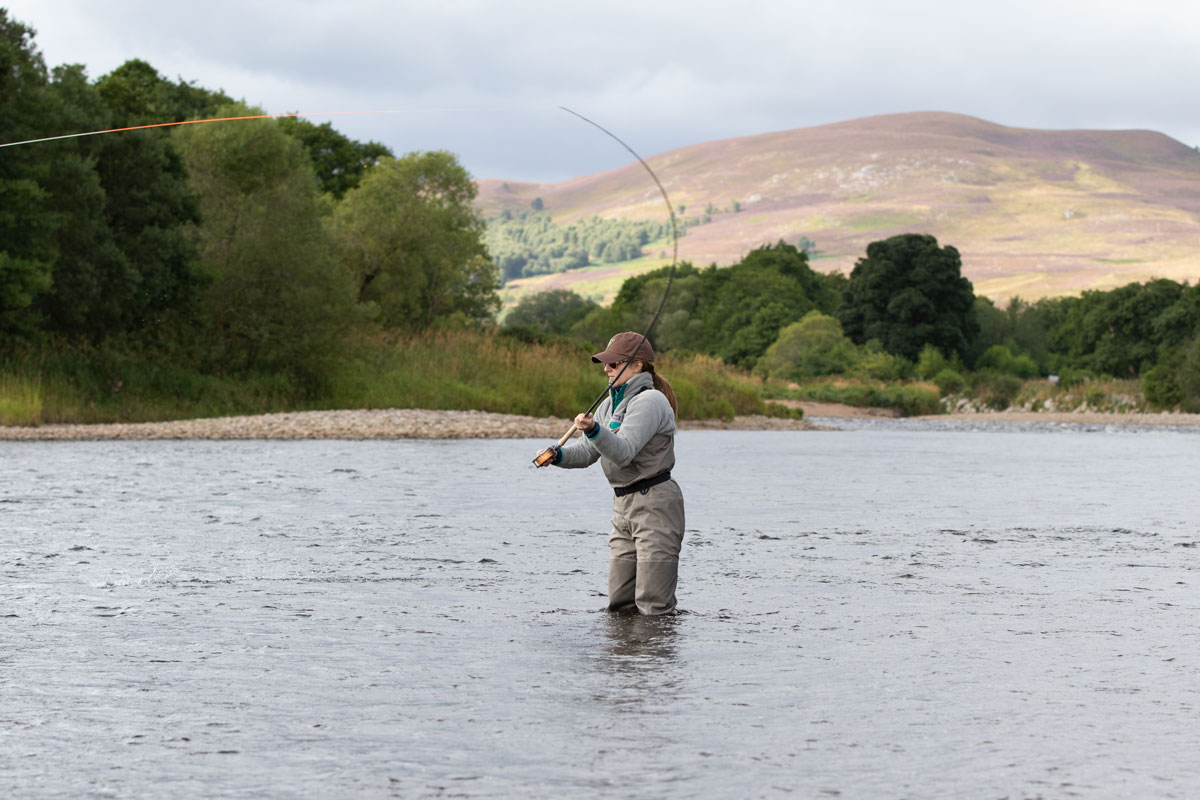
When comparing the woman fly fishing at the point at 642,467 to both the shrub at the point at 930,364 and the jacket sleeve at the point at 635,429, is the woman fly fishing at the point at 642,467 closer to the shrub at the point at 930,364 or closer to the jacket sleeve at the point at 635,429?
the jacket sleeve at the point at 635,429

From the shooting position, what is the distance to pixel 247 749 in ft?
17.4

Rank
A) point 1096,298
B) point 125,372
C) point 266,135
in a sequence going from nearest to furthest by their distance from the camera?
point 125,372, point 266,135, point 1096,298

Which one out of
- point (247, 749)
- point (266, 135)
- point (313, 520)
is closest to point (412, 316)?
point (266, 135)

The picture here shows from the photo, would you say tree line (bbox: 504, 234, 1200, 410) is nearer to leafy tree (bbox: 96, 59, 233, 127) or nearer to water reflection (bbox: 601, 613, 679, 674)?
leafy tree (bbox: 96, 59, 233, 127)

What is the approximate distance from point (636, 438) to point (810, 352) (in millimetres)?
73175

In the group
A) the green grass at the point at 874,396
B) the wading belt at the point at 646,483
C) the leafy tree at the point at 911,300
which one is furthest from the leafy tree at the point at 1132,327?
the wading belt at the point at 646,483

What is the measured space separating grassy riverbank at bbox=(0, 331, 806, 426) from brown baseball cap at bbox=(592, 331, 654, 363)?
26.0 metres

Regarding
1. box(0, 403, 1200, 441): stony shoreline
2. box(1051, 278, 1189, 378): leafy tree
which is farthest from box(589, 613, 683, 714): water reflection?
box(1051, 278, 1189, 378): leafy tree

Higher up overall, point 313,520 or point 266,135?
point 266,135

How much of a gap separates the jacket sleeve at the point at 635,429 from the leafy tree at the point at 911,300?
83.0 m

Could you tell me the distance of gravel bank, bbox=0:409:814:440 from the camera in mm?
31062

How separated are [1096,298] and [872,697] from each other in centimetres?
9891

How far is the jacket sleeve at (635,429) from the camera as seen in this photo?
768 centimetres

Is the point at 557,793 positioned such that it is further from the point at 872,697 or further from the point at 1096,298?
the point at 1096,298
